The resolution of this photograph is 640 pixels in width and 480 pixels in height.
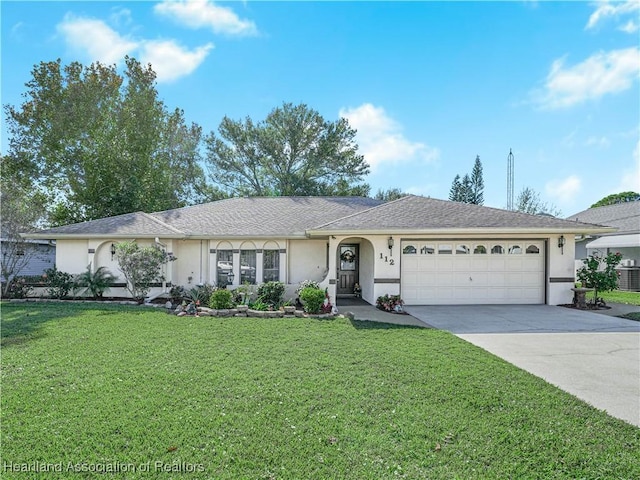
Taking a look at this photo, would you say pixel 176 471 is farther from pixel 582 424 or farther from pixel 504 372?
pixel 504 372

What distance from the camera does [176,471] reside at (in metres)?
2.83

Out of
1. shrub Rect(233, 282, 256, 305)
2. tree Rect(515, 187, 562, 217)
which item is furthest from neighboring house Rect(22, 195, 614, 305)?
tree Rect(515, 187, 562, 217)

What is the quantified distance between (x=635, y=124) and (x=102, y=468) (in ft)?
53.5

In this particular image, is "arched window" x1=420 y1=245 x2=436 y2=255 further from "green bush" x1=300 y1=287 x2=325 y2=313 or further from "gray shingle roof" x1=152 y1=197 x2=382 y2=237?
"gray shingle roof" x1=152 y1=197 x2=382 y2=237

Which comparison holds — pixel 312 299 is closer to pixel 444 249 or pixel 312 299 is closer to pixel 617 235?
pixel 444 249

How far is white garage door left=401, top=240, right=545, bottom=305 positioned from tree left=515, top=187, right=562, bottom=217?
27058 mm

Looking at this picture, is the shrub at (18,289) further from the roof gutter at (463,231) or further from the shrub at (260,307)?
the roof gutter at (463,231)

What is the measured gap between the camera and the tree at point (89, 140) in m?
21.0

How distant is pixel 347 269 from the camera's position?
48.8ft

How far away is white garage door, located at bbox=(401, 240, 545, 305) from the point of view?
38.0 feet

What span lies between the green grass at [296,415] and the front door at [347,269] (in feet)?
26.6

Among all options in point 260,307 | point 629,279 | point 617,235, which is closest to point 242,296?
point 260,307

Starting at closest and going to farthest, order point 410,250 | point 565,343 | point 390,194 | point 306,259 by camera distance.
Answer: point 565,343, point 410,250, point 306,259, point 390,194

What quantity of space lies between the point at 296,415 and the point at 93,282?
1183cm
